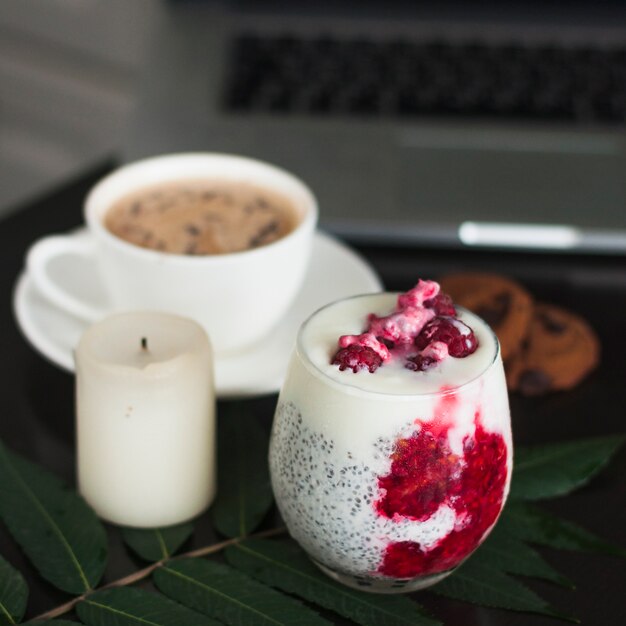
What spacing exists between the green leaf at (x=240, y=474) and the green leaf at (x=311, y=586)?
2cm

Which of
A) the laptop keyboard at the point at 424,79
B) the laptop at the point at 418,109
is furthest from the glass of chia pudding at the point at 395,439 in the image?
the laptop keyboard at the point at 424,79


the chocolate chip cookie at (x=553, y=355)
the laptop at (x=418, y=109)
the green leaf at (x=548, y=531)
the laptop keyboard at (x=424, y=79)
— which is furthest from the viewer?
the laptop keyboard at (x=424, y=79)

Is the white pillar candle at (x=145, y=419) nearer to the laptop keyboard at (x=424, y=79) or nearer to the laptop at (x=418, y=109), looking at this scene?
the laptop at (x=418, y=109)

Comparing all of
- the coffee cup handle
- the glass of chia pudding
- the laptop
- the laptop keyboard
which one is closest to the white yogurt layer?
the glass of chia pudding

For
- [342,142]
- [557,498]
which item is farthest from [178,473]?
[342,142]

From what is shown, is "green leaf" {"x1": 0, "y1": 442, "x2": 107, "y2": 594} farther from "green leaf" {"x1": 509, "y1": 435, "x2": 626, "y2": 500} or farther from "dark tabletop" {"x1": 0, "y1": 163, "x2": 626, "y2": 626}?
"green leaf" {"x1": 509, "y1": 435, "x2": 626, "y2": 500}

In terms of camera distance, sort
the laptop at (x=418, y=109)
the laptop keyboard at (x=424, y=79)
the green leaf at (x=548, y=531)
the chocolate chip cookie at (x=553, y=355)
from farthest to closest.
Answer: the laptop keyboard at (x=424, y=79) → the laptop at (x=418, y=109) → the chocolate chip cookie at (x=553, y=355) → the green leaf at (x=548, y=531)

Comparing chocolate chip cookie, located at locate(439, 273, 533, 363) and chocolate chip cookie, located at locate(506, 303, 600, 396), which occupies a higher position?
chocolate chip cookie, located at locate(439, 273, 533, 363)

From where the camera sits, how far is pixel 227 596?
1.64ft

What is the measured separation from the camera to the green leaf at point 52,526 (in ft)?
1.69

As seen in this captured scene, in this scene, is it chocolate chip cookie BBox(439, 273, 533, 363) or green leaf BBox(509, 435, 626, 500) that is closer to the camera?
green leaf BBox(509, 435, 626, 500)

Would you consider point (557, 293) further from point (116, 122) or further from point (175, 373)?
point (116, 122)

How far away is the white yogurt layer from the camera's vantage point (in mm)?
452

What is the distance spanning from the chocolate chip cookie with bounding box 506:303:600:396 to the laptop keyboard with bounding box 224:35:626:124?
0.32 m
